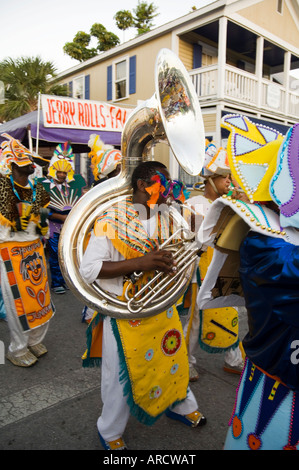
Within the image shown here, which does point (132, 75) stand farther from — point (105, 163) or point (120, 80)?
point (105, 163)

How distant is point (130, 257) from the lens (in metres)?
1.93

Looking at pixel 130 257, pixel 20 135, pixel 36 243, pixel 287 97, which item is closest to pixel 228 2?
pixel 287 97

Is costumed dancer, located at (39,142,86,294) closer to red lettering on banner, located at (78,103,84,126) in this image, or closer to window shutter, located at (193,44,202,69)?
red lettering on banner, located at (78,103,84,126)

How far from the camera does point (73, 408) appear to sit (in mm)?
2586

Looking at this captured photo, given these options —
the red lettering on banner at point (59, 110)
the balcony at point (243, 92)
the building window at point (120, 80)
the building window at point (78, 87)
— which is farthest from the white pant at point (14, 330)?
the building window at point (78, 87)

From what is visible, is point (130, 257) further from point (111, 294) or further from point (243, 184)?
point (243, 184)

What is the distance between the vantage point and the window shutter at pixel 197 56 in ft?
39.3

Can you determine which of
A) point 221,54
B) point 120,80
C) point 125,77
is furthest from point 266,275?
point 120,80

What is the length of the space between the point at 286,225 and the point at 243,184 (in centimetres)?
22

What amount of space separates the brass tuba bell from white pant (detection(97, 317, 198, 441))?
0.20 metres

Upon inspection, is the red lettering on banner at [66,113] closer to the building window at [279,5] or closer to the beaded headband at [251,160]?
the beaded headband at [251,160]

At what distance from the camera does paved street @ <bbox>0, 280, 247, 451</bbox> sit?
2.23m

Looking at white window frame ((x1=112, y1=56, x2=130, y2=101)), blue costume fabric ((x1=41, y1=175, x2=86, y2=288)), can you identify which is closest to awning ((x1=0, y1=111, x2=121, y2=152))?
blue costume fabric ((x1=41, y1=175, x2=86, y2=288))

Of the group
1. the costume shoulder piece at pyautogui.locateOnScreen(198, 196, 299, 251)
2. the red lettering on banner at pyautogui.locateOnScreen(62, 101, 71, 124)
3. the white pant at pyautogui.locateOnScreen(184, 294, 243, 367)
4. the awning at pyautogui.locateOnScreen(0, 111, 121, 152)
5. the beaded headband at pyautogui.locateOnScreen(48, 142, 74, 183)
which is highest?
the red lettering on banner at pyautogui.locateOnScreen(62, 101, 71, 124)
